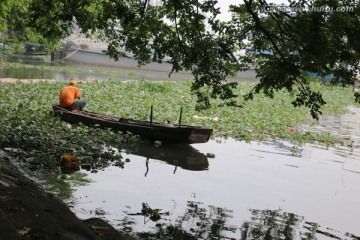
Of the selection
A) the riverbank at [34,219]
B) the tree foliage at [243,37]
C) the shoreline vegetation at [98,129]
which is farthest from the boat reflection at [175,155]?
the riverbank at [34,219]

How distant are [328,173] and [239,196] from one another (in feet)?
14.4

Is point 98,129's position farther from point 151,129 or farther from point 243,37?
point 243,37

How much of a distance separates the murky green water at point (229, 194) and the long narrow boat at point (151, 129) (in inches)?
16.5

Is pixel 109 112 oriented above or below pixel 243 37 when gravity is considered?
below

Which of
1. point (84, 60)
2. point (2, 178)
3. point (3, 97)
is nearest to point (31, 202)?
point (2, 178)

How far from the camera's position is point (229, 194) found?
1002cm

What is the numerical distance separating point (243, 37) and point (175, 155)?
19.9ft

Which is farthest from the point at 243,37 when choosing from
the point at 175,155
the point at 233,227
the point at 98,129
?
the point at 98,129

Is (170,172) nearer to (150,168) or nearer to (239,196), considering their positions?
(150,168)

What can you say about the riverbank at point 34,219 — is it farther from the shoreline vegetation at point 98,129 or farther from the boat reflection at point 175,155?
the boat reflection at point 175,155

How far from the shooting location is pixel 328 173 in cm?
1318

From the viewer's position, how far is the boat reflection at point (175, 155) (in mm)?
12520

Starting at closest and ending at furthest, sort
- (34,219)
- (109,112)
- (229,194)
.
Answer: (34,219) → (229,194) → (109,112)

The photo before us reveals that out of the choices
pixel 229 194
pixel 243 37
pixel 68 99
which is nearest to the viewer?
pixel 243 37
